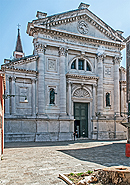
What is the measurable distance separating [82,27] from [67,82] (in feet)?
27.5

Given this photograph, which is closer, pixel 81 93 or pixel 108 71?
pixel 81 93

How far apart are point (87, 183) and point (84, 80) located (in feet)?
72.1

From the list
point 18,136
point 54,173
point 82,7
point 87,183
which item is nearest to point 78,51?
point 82,7

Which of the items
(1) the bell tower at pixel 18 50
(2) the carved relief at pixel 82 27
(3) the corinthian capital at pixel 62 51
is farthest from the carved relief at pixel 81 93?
(1) the bell tower at pixel 18 50

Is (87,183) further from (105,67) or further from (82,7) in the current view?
(82,7)

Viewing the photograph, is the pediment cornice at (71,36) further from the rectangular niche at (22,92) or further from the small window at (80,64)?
the rectangular niche at (22,92)

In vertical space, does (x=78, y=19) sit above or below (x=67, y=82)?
above

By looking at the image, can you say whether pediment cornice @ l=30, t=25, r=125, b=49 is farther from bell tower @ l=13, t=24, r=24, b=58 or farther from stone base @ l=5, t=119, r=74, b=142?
bell tower @ l=13, t=24, r=24, b=58

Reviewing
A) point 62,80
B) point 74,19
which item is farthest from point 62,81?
point 74,19

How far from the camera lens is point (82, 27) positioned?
28719mm

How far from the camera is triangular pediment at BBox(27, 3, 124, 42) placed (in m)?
26.3

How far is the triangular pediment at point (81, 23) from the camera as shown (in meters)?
26.3

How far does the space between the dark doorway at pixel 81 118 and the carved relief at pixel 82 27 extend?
1046 cm

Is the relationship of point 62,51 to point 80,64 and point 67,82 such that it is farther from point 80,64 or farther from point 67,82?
point 67,82
